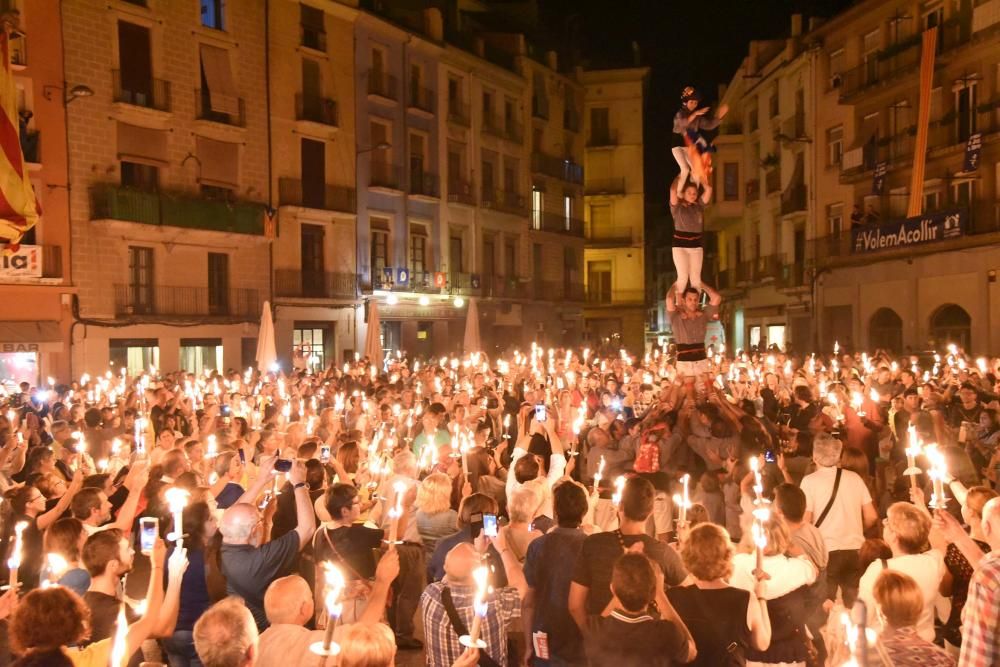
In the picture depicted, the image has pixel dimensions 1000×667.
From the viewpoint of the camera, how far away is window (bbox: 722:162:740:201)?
141 feet

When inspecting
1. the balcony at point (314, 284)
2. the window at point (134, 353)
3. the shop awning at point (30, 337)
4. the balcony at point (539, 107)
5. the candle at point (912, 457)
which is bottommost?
the candle at point (912, 457)

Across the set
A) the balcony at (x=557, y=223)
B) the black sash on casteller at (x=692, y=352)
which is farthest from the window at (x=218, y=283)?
the black sash on casteller at (x=692, y=352)

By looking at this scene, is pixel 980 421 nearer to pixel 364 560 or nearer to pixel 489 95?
pixel 364 560

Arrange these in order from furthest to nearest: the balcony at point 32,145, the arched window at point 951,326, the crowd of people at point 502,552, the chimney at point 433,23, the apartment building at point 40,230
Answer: the chimney at point 433,23 < the arched window at point 951,326 < the balcony at point 32,145 < the apartment building at point 40,230 < the crowd of people at point 502,552

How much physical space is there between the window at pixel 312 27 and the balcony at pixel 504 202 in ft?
35.5

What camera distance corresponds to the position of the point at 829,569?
6352mm

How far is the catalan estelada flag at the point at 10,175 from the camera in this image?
10.1 meters

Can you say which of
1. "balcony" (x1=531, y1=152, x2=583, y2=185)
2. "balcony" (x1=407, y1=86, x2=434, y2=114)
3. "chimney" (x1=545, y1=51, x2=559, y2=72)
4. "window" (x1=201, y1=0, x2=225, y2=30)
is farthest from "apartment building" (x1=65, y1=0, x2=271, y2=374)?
"chimney" (x1=545, y1=51, x2=559, y2=72)

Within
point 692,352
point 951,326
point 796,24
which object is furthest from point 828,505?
point 796,24

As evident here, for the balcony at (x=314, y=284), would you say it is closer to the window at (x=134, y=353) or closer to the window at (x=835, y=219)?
the window at (x=134, y=353)

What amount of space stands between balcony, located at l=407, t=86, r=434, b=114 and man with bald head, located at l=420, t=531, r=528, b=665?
32487mm

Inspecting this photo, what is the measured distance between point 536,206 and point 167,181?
21.1m

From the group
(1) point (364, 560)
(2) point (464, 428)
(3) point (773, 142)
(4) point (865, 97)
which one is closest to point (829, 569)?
(1) point (364, 560)

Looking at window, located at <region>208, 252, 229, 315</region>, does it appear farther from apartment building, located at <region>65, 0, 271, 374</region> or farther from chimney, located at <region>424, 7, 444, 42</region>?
chimney, located at <region>424, 7, 444, 42</region>
